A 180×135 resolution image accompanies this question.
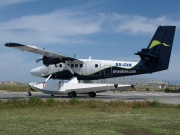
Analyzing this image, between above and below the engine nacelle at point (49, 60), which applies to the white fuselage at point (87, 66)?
below

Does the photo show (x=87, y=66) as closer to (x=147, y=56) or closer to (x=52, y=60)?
(x=52, y=60)

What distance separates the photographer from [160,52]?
32.5m

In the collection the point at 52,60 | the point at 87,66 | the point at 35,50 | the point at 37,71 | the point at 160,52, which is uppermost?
the point at 35,50

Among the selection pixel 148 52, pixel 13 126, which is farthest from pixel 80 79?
pixel 13 126

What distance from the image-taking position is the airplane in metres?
32.3

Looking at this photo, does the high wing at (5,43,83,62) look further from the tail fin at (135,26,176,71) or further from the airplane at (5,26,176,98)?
the tail fin at (135,26,176,71)

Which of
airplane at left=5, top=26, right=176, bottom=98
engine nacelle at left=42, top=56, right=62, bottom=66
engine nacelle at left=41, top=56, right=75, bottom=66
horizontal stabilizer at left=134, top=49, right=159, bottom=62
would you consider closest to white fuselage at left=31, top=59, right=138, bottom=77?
airplane at left=5, top=26, right=176, bottom=98

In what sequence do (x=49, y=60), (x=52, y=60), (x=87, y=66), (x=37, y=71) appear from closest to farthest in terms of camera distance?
(x=87, y=66) < (x=52, y=60) < (x=49, y=60) < (x=37, y=71)

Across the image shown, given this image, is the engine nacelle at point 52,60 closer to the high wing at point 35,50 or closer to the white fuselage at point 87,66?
the high wing at point 35,50

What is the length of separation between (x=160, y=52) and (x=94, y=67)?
7.38 m

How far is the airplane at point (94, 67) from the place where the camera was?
106 feet

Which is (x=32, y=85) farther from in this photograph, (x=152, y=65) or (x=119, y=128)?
(x=119, y=128)

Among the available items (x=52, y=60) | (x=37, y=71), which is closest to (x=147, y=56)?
(x=52, y=60)

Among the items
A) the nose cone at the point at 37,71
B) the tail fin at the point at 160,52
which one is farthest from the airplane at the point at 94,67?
the nose cone at the point at 37,71
